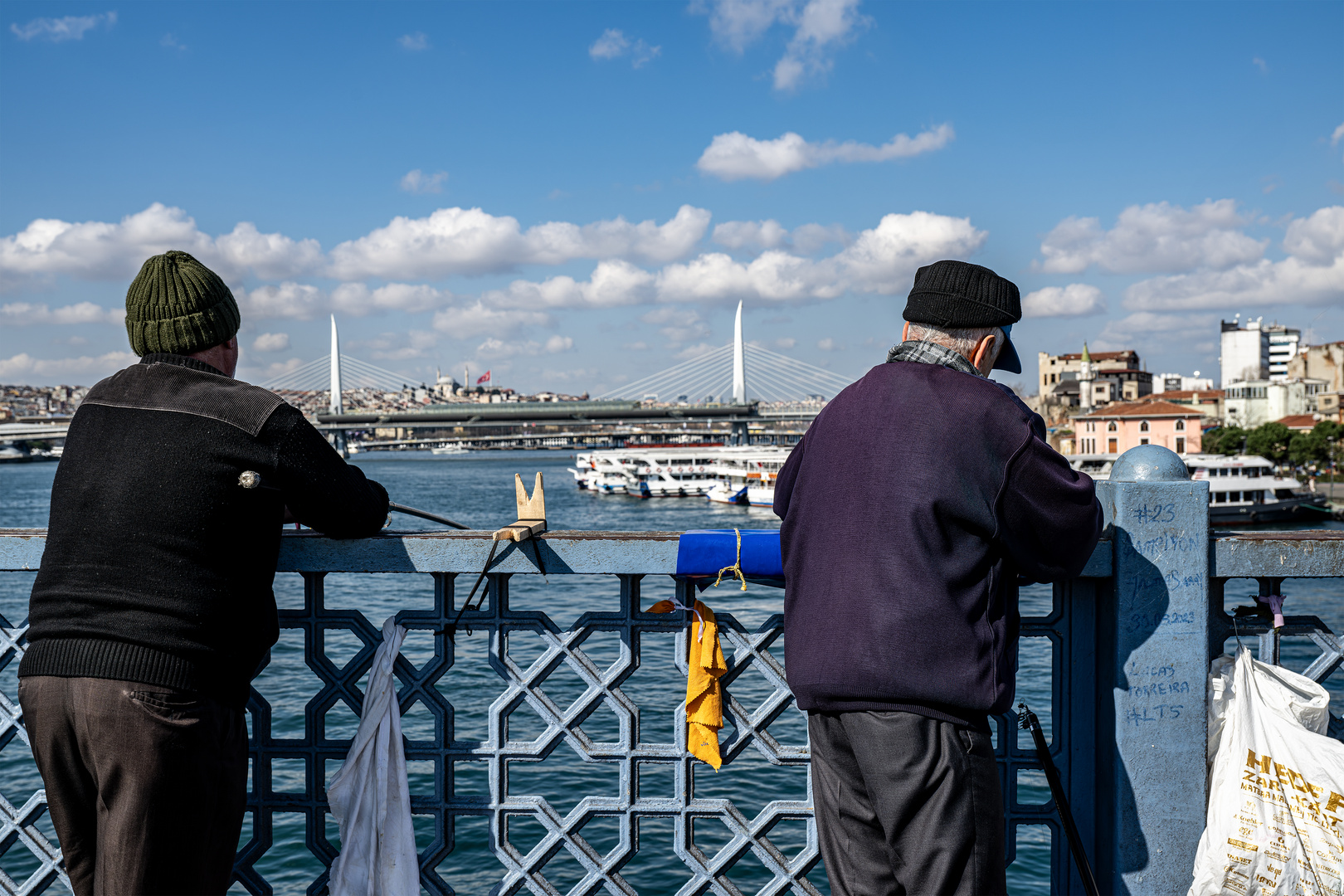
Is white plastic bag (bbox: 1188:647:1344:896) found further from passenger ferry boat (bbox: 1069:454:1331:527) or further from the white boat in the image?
the white boat

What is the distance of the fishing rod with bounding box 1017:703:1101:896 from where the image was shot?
1881mm

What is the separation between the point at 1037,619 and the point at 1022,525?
572mm

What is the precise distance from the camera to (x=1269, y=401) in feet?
244

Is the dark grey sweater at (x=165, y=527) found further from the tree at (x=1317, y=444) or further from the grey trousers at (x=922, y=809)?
the tree at (x=1317, y=444)

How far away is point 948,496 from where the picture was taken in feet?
5.07

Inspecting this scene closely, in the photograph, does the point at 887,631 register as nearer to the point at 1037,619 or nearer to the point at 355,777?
the point at 1037,619

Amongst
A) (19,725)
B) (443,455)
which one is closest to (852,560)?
(19,725)

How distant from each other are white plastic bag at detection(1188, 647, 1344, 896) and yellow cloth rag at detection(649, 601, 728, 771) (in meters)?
1.00

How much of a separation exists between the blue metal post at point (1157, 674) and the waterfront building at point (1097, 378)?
92.5 metres

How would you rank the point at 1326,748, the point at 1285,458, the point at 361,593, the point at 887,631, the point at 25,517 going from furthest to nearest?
1. the point at 1285,458
2. the point at 25,517
3. the point at 361,593
4. the point at 1326,748
5. the point at 887,631

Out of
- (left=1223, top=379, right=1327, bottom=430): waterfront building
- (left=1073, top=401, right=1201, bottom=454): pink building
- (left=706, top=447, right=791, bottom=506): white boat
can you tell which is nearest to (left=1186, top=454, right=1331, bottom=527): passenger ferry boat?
(left=706, top=447, right=791, bottom=506): white boat

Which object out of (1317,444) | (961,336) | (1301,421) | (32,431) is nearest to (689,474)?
(1317,444)

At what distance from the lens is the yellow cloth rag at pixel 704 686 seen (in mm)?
2023

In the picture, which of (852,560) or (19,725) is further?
(19,725)
